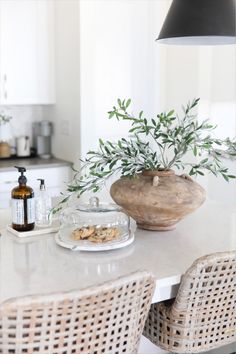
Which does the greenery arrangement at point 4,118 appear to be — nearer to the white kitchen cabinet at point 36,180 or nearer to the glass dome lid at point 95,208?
the white kitchen cabinet at point 36,180

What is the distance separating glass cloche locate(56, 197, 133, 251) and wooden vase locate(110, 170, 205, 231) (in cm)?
7

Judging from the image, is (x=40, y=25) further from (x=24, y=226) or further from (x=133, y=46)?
(x=24, y=226)

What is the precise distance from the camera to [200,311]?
152 centimetres

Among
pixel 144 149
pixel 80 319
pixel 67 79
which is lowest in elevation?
pixel 80 319

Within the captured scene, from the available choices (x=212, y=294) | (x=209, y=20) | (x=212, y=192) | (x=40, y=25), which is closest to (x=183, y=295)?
(x=212, y=294)

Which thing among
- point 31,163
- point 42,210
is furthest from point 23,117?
point 42,210

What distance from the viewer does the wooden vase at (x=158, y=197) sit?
1846 millimetres

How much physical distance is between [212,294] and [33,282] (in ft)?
1.89

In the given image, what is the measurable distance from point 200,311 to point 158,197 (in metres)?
0.50

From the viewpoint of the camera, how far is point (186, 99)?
4.00 metres

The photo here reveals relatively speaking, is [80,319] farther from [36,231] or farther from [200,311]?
[36,231]

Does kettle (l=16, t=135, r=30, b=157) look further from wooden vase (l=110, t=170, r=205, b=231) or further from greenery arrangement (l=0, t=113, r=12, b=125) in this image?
wooden vase (l=110, t=170, r=205, b=231)

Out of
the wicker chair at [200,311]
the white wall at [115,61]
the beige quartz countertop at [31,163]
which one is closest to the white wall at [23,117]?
the beige quartz countertop at [31,163]

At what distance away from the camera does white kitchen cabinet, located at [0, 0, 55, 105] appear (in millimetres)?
3789
